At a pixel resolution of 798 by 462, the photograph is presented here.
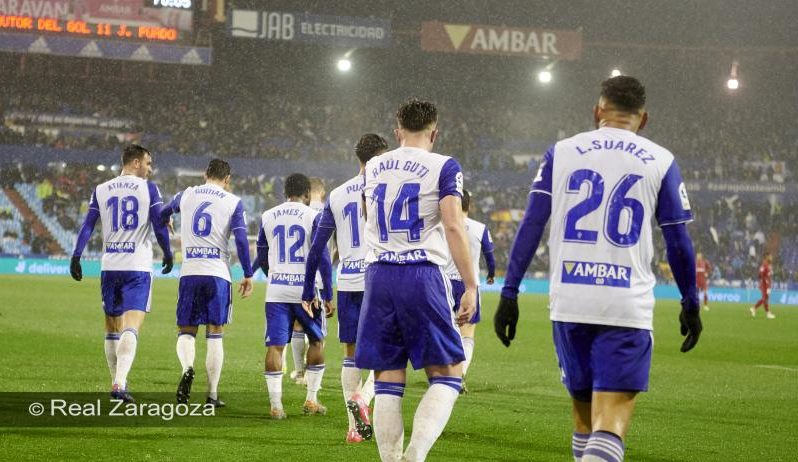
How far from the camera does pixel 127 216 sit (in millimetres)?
9992

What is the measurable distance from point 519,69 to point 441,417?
46.1m

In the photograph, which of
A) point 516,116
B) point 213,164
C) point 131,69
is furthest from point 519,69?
point 213,164

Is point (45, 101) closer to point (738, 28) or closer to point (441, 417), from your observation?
point (738, 28)

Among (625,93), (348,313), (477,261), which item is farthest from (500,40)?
(625,93)

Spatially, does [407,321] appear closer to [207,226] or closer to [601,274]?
[601,274]

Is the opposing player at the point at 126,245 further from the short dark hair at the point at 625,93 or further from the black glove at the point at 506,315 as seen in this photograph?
the short dark hair at the point at 625,93

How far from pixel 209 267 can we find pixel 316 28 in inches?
1404

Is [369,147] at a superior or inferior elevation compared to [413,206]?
superior

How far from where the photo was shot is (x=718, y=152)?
50281 millimetres

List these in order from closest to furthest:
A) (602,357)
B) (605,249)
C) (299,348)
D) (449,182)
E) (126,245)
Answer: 1. (602,357)
2. (605,249)
3. (449,182)
4. (126,245)
5. (299,348)

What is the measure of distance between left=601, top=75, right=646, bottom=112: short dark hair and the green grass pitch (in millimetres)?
3286

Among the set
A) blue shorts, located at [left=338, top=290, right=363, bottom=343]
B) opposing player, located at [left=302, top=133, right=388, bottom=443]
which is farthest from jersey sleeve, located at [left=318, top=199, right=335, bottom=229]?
blue shorts, located at [left=338, top=290, right=363, bottom=343]

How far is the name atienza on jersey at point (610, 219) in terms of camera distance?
471 cm

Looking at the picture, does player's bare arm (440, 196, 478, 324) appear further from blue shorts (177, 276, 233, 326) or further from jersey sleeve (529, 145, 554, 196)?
blue shorts (177, 276, 233, 326)
